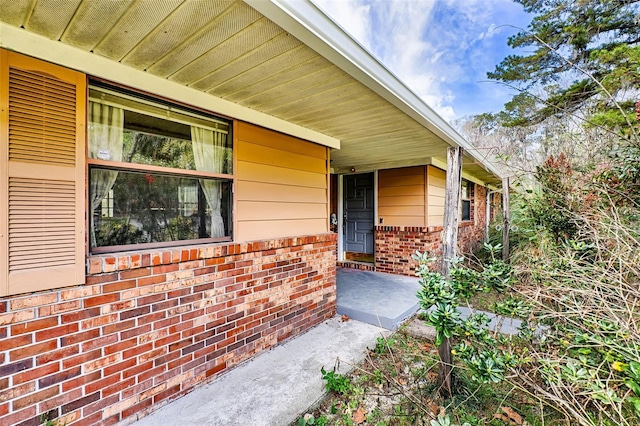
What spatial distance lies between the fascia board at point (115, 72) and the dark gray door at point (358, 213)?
154 inches

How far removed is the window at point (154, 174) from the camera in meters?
1.98

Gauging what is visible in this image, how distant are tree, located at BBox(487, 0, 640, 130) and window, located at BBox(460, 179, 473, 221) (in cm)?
263

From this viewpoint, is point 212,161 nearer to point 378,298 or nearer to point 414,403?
point 414,403

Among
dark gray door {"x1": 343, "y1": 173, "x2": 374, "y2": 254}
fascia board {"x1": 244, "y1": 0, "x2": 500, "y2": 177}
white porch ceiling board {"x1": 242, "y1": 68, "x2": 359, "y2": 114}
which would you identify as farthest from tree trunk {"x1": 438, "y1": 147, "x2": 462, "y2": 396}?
dark gray door {"x1": 343, "y1": 173, "x2": 374, "y2": 254}

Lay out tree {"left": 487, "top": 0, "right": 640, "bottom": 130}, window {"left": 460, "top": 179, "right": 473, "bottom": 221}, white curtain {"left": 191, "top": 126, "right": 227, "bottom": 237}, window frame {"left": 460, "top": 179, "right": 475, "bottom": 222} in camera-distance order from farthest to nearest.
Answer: window {"left": 460, "top": 179, "right": 473, "bottom": 221} < window frame {"left": 460, "top": 179, "right": 475, "bottom": 222} < tree {"left": 487, "top": 0, "right": 640, "bottom": 130} < white curtain {"left": 191, "top": 126, "right": 227, "bottom": 237}

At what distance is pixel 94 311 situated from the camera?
1837 mm

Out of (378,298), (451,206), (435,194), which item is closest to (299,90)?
(451,206)

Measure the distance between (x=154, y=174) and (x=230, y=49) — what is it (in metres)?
1.14

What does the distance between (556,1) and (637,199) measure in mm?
5782

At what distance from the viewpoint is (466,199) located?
881 cm

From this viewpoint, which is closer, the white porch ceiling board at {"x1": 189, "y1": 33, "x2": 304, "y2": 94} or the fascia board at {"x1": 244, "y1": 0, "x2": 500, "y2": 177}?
the fascia board at {"x1": 244, "y1": 0, "x2": 500, "y2": 177}

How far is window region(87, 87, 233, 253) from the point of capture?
1979 millimetres

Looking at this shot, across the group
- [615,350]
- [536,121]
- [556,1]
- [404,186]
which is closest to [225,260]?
[615,350]

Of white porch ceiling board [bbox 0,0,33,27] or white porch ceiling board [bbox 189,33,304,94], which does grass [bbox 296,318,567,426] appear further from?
white porch ceiling board [bbox 0,0,33,27]
